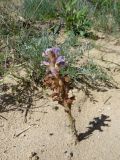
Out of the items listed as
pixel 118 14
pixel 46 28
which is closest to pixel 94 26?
pixel 118 14

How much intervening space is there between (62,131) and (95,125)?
0.75 feet

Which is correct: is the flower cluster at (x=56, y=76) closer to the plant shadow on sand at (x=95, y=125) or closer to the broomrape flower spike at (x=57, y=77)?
the broomrape flower spike at (x=57, y=77)

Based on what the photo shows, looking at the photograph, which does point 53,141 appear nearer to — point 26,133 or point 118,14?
point 26,133

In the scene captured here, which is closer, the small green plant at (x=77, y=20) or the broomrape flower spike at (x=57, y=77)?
the broomrape flower spike at (x=57, y=77)

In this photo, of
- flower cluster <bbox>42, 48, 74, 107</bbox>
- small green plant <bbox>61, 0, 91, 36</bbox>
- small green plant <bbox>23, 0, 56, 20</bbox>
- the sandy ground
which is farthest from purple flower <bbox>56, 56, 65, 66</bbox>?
small green plant <bbox>23, 0, 56, 20</bbox>

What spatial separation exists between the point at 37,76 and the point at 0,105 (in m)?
0.37

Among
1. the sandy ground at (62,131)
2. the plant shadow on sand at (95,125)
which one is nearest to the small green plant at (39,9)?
the sandy ground at (62,131)

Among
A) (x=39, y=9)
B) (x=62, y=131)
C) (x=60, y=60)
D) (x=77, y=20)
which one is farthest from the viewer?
(x=39, y=9)

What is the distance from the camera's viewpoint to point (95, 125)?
284 centimetres

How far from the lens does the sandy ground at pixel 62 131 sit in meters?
2.66

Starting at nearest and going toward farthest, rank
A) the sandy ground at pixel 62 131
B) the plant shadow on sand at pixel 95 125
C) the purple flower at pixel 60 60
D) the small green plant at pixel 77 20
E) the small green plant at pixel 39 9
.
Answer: the purple flower at pixel 60 60, the sandy ground at pixel 62 131, the plant shadow on sand at pixel 95 125, the small green plant at pixel 77 20, the small green plant at pixel 39 9

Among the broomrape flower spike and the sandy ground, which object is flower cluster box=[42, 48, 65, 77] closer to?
the broomrape flower spike

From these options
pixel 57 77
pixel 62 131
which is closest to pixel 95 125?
pixel 62 131

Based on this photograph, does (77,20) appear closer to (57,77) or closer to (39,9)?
(39,9)
